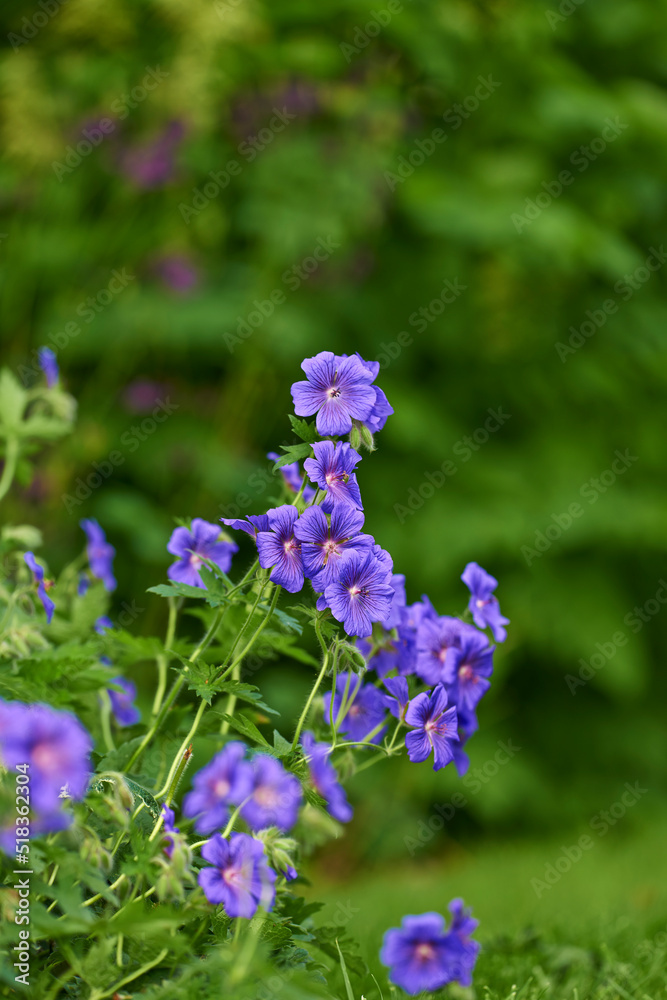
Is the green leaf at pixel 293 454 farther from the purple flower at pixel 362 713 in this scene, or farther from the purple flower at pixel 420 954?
the purple flower at pixel 420 954

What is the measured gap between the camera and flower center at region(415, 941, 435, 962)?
3.98 ft

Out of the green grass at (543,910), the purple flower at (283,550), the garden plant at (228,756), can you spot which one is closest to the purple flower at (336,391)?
the garden plant at (228,756)

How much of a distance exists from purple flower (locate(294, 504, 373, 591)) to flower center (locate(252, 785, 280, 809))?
22 centimetres

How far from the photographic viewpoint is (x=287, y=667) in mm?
3934

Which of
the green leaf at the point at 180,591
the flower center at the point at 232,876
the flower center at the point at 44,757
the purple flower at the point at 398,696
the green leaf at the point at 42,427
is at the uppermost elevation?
the green leaf at the point at 42,427

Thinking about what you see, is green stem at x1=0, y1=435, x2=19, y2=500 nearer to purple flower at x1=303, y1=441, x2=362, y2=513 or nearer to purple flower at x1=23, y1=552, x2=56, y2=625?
purple flower at x1=23, y1=552, x2=56, y2=625

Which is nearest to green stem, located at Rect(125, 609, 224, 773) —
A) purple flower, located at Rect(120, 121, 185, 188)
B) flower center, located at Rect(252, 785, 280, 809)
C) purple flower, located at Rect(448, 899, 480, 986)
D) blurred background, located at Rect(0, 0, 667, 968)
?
flower center, located at Rect(252, 785, 280, 809)

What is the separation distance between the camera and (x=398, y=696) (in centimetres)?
124

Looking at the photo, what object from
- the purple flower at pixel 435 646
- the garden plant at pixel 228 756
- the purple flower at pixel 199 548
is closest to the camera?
the garden plant at pixel 228 756

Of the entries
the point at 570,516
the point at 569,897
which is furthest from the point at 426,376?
the point at 569,897

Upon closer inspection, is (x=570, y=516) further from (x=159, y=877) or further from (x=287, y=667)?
(x=159, y=877)

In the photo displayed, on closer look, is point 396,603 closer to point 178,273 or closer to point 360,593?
point 360,593

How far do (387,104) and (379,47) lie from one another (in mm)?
470

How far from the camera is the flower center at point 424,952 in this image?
121 centimetres
